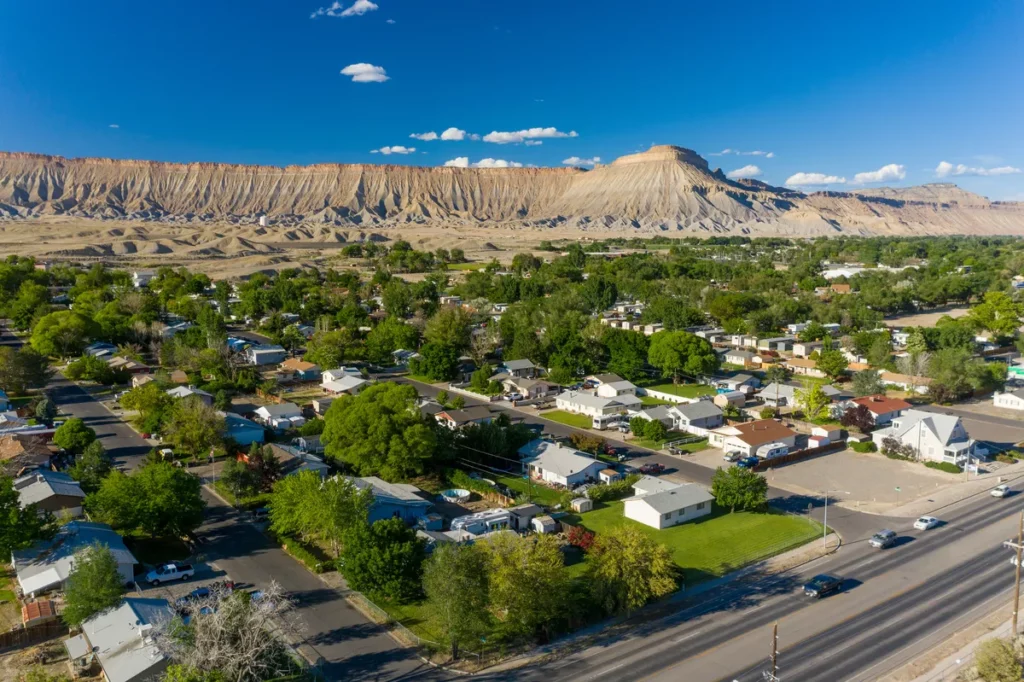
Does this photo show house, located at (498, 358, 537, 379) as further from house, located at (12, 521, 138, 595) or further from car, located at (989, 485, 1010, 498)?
house, located at (12, 521, 138, 595)

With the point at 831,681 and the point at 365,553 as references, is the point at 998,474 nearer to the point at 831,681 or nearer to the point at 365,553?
the point at 831,681

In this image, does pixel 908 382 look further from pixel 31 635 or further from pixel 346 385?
pixel 31 635

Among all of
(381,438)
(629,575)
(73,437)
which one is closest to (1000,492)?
(629,575)

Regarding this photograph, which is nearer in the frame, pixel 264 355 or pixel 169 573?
pixel 169 573

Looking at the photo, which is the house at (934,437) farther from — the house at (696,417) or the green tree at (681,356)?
the green tree at (681,356)

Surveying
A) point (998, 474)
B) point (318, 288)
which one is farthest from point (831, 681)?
point (318, 288)

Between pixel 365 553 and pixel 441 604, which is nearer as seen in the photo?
pixel 441 604

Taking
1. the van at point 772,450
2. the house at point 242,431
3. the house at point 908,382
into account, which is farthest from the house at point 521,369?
the house at point 908,382
